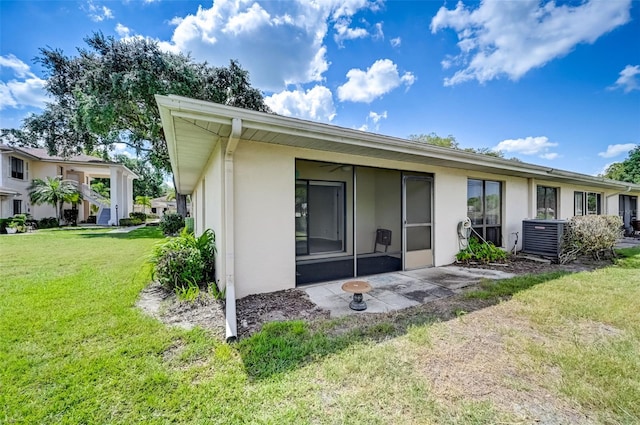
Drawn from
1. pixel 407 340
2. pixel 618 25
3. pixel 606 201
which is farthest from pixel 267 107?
pixel 606 201

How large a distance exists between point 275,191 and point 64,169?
27748mm

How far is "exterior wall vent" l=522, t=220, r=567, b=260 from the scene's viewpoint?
22.5 feet

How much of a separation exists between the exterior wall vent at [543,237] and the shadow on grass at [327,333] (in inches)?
162

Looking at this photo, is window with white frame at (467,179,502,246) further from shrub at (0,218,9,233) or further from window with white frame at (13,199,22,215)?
window with white frame at (13,199,22,215)

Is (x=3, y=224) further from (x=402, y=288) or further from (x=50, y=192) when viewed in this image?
(x=402, y=288)

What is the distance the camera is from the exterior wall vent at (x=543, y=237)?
6.85 meters

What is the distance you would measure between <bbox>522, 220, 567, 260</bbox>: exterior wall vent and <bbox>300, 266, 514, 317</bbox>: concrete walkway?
2.27 metres

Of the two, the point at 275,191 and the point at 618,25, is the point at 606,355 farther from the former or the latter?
the point at 618,25

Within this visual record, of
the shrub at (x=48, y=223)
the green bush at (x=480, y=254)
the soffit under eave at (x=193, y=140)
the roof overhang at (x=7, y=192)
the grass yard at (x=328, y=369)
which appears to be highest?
the roof overhang at (x=7, y=192)

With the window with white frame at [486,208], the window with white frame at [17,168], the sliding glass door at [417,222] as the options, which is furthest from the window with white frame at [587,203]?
the window with white frame at [17,168]

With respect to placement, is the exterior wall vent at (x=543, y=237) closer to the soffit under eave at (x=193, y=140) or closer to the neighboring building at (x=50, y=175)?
the soffit under eave at (x=193, y=140)

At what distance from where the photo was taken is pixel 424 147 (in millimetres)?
5145

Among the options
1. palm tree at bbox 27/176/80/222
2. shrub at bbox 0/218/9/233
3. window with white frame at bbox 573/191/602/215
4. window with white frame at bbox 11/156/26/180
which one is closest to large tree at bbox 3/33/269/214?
palm tree at bbox 27/176/80/222

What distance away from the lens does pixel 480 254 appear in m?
6.96
